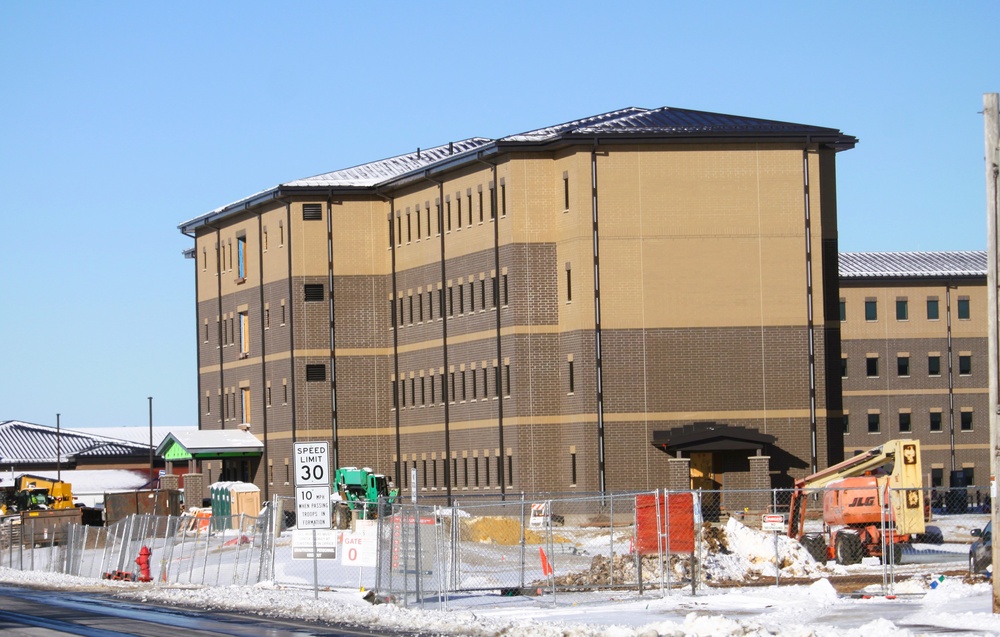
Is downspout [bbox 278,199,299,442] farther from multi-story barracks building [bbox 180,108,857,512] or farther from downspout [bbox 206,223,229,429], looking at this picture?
downspout [bbox 206,223,229,429]

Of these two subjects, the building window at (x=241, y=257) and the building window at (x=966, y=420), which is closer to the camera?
the building window at (x=241, y=257)

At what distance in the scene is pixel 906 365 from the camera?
3935 inches

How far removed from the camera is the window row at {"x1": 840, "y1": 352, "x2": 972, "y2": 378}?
9954 cm

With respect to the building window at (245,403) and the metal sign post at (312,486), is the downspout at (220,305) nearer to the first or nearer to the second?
the building window at (245,403)

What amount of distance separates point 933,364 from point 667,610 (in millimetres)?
75672

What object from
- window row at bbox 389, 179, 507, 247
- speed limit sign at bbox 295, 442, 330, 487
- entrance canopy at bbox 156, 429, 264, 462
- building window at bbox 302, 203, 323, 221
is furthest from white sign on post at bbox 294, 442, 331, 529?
entrance canopy at bbox 156, 429, 264, 462

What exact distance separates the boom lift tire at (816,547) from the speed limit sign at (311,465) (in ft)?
51.0

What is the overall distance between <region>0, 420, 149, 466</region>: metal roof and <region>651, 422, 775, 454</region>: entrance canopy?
79.8 metres

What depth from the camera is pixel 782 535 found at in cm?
4422

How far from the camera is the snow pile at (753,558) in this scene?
3697cm

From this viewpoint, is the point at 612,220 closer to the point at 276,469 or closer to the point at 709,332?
the point at 709,332

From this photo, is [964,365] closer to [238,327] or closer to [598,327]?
[598,327]

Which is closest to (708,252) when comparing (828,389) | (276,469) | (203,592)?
(828,389)

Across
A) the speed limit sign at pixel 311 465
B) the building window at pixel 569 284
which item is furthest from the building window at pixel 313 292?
the speed limit sign at pixel 311 465
